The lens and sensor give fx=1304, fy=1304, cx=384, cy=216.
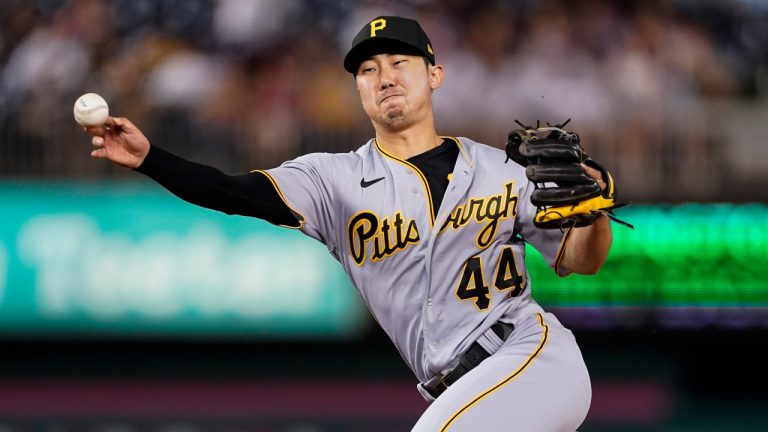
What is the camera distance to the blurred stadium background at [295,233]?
378 inches

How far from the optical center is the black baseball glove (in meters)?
4.03

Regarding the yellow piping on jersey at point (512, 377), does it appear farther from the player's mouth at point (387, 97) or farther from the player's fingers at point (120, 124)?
the player's fingers at point (120, 124)

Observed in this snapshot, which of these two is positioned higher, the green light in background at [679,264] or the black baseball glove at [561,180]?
the black baseball glove at [561,180]

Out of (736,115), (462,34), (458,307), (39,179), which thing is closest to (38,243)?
(39,179)

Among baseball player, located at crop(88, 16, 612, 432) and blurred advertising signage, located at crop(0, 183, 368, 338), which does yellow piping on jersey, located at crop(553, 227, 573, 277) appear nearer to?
→ baseball player, located at crop(88, 16, 612, 432)

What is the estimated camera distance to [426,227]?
14.5ft

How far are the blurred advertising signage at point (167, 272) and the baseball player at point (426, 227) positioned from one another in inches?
223

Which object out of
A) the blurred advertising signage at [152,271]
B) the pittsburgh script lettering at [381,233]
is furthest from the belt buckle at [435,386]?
the blurred advertising signage at [152,271]

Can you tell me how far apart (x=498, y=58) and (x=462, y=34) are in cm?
41

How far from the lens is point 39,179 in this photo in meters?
10.1

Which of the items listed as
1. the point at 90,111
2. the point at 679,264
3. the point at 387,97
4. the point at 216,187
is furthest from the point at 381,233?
the point at 679,264

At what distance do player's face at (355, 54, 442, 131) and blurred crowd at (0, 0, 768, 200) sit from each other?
15.7 feet

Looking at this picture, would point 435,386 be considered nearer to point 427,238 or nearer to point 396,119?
point 427,238

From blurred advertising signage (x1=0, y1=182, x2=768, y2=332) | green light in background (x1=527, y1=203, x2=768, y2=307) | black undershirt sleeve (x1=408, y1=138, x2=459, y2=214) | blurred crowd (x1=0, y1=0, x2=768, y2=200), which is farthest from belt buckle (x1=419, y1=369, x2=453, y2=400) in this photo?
blurred advertising signage (x1=0, y1=182, x2=768, y2=332)
